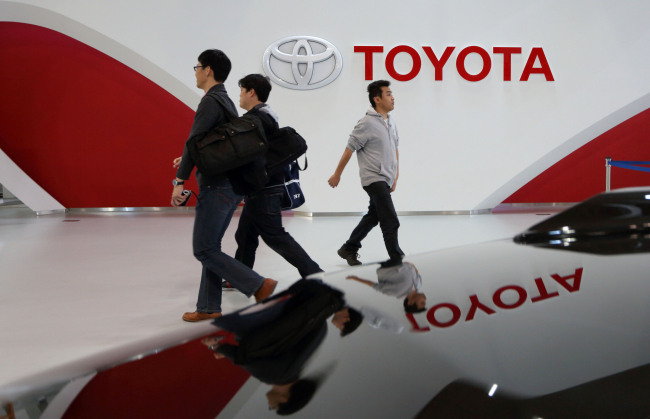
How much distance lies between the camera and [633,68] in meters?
8.34

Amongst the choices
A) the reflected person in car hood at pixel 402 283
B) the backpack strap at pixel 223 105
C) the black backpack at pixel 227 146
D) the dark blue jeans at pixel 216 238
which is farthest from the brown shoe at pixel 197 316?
the reflected person in car hood at pixel 402 283

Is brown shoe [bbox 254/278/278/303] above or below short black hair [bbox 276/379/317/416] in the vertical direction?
below

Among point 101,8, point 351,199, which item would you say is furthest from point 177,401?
point 101,8

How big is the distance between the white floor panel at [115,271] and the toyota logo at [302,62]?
6.37 feet

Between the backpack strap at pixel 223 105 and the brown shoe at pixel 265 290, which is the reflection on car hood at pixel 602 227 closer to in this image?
the brown shoe at pixel 265 290

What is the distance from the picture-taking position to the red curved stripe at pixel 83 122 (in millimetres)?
9469

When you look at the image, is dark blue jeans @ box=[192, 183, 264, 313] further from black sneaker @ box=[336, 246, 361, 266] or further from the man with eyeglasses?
black sneaker @ box=[336, 246, 361, 266]

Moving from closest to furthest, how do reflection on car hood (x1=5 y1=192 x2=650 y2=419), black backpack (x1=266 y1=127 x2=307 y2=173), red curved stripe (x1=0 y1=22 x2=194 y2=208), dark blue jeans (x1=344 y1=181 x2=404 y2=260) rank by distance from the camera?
reflection on car hood (x1=5 y1=192 x2=650 y2=419)
black backpack (x1=266 y1=127 x2=307 y2=173)
dark blue jeans (x1=344 y1=181 x2=404 y2=260)
red curved stripe (x1=0 y1=22 x2=194 y2=208)

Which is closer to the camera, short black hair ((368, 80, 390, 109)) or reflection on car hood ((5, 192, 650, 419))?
reflection on car hood ((5, 192, 650, 419))

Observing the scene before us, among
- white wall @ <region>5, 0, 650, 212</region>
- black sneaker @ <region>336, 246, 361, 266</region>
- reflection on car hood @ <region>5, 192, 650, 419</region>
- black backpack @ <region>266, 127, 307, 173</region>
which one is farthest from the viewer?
white wall @ <region>5, 0, 650, 212</region>

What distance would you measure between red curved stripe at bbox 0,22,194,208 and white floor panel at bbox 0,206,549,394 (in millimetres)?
1494

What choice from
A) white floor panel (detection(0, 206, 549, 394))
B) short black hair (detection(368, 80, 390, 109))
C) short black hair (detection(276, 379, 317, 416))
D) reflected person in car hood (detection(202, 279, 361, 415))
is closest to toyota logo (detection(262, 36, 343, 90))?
white floor panel (detection(0, 206, 549, 394))

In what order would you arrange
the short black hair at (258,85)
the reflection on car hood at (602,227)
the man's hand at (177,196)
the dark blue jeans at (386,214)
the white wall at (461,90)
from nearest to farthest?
the reflection on car hood at (602,227) → the man's hand at (177,196) → the short black hair at (258,85) → the dark blue jeans at (386,214) → the white wall at (461,90)

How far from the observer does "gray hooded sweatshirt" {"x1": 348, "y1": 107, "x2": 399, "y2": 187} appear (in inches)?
160
